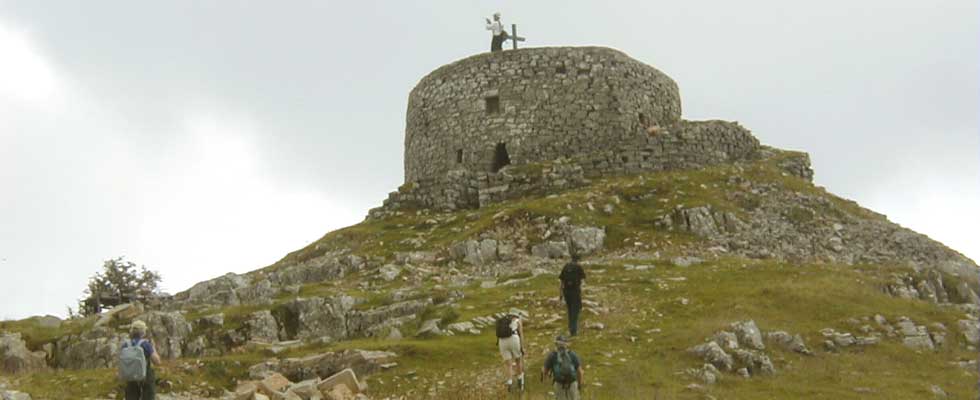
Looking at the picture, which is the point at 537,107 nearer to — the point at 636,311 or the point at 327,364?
the point at 636,311

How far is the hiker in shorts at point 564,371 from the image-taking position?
13.2 meters

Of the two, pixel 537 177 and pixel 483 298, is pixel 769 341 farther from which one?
pixel 537 177

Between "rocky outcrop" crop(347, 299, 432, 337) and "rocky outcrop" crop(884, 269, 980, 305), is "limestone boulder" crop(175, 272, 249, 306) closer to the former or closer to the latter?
"rocky outcrop" crop(347, 299, 432, 337)

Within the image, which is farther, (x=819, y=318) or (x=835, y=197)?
(x=835, y=197)

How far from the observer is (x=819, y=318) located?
19812 mm

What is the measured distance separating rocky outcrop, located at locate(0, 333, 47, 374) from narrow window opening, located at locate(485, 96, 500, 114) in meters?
18.7

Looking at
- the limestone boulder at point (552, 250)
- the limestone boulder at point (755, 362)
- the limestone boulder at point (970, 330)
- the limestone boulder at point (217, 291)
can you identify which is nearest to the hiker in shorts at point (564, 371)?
the limestone boulder at point (755, 362)

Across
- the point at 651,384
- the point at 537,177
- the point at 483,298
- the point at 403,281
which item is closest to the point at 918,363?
the point at 651,384

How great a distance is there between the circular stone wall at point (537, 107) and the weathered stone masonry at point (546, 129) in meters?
0.04

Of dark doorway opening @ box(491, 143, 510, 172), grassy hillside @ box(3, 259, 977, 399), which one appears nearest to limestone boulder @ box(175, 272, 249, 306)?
grassy hillside @ box(3, 259, 977, 399)

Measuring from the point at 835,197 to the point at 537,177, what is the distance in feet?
31.3

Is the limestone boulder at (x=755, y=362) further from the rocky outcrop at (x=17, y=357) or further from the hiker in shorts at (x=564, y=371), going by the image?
the rocky outcrop at (x=17, y=357)

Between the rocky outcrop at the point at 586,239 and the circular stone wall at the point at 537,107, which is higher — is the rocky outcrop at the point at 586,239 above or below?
below

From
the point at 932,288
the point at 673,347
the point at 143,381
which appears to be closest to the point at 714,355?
the point at 673,347
